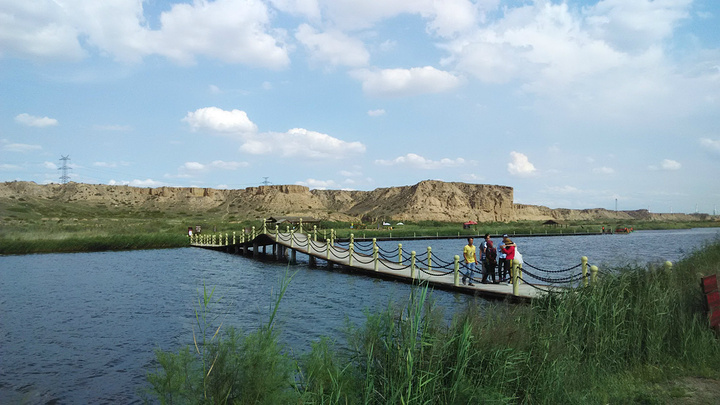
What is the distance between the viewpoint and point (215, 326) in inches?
504

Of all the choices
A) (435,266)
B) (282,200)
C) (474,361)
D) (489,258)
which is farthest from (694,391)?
(282,200)

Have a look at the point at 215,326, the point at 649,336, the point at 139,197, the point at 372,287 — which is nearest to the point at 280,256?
the point at 372,287

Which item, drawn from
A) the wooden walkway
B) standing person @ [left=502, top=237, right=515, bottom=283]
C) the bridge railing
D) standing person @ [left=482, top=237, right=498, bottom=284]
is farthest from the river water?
standing person @ [left=502, top=237, right=515, bottom=283]

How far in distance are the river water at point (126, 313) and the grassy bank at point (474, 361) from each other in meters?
0.56

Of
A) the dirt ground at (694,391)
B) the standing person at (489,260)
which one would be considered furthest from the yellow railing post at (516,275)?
the dirt ground at (694,391)

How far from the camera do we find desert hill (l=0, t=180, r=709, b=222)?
120694 millimetres

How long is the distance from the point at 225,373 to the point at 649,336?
21.7 ft

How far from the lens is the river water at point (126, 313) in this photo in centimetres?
908

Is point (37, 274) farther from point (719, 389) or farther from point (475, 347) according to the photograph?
point (719, 389)

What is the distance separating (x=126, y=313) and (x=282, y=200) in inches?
4628

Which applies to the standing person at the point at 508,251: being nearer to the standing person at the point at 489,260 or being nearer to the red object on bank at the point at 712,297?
the standing person at the point at 489,260

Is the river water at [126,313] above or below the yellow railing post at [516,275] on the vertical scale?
below

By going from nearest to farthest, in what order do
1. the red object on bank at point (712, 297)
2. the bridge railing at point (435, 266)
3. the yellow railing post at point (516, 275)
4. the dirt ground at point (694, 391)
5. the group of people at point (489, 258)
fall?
1. the dirt ground at point (694, 391)
2. the red object on bank at point (712, 297)
3. the bridge railing at point (435, 266)
4. the yellow railing post at point (516, 275)
5. the group of people at point (489, 258)

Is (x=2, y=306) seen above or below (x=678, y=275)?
below
